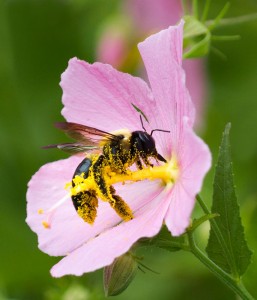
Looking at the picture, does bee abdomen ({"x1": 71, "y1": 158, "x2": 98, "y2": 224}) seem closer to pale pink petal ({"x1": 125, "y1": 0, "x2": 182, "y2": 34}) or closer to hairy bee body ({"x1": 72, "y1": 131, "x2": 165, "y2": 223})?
hairy bee body ({"x1": 72, "y1": 131, "x2": 165, "y2": 223})

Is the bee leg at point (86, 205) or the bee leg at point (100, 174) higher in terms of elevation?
the bee leg at point (100, 174)

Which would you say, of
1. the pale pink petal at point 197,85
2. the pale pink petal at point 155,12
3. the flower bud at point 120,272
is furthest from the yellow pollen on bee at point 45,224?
the pale pink petal at point 155,12

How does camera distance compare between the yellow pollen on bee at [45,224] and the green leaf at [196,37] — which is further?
the green leaf at [196,37]

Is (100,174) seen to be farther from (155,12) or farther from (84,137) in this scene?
(155,12)

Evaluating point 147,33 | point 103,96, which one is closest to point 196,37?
point 103,96

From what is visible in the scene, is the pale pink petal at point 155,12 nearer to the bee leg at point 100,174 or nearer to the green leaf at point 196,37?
the green leaf at point 196,37

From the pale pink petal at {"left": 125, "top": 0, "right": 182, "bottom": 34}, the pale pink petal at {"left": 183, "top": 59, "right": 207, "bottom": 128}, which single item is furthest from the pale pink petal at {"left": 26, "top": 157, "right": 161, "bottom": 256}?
the pale pink petal at {"left": 125, "top": 0, "right": 182, "bottom": 34}

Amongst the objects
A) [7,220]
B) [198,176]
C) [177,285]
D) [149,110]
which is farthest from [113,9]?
[198,176]
